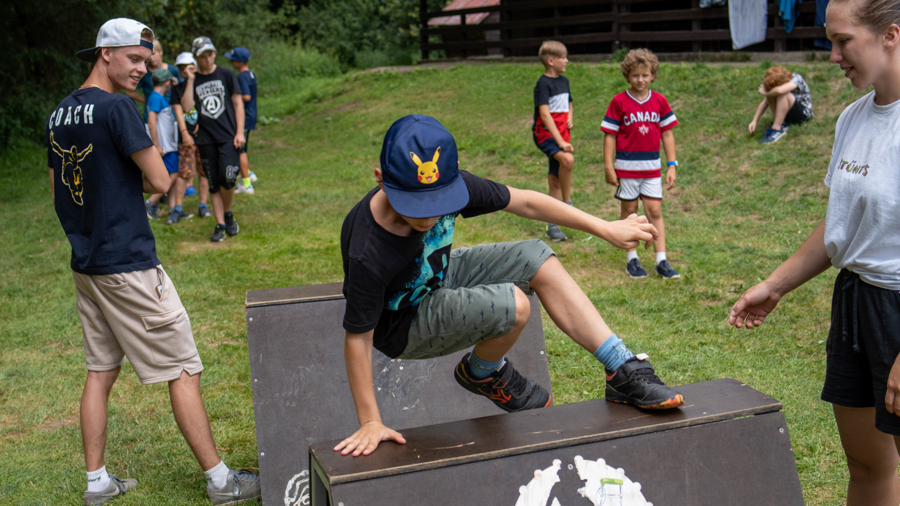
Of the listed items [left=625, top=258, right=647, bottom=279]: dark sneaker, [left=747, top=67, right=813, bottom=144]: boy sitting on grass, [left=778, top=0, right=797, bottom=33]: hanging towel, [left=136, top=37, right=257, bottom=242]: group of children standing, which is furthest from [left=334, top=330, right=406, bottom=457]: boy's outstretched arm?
[left=778, top=0, right=797, bottom=33]: hanging towel

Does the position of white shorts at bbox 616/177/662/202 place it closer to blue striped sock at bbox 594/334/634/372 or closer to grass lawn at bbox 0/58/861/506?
grass lawn at bbox 0/58/861/506

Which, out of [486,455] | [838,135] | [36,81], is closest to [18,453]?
[486,455]

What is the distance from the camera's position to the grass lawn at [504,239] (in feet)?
13.3

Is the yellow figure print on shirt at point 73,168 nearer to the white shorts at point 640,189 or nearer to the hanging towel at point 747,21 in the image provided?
the white shorts at point 640,189

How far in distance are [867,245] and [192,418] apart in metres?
2.90

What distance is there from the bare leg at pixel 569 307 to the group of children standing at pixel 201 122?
611cm

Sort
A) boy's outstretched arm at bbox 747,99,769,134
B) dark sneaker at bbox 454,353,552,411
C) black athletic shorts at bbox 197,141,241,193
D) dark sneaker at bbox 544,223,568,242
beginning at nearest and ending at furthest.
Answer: dark sneaker at bbox 454,353,552,411 < dark sneaker at bbox 544,223,568,242 < black athletic shorts at bbox 197,141,241,193 < boy's outstretched arm at bbox 747,99,769,134

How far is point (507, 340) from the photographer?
2893 mm

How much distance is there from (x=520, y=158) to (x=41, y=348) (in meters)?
8.04

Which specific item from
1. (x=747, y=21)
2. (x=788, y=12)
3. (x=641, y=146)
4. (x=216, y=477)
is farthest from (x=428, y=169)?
(x=747, y=21)

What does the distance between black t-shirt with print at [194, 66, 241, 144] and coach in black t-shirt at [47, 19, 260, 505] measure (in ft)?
15.7

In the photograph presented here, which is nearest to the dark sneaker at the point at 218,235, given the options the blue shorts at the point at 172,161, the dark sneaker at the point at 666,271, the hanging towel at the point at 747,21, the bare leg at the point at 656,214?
the blue shorts at the point at 172,161

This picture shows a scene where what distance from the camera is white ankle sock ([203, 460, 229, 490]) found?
3480 mm

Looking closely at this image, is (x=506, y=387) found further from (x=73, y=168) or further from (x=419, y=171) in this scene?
(x=73, y=168)
